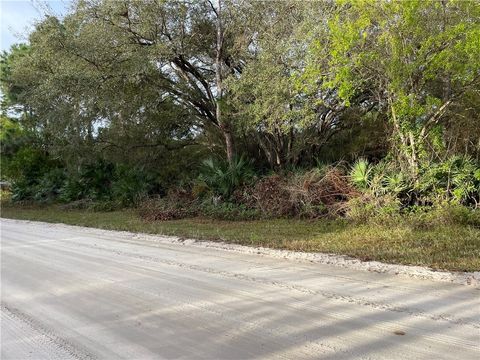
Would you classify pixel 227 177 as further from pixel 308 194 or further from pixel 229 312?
pixel 229 312

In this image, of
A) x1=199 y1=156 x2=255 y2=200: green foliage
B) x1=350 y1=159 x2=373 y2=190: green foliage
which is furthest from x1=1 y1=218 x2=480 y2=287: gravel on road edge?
x1=199 y1=156 x2=255 y2=200: green foliage

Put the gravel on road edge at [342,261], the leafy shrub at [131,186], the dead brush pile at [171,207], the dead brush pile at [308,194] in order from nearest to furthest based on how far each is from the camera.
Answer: the gravel on road edge at [342,261] → the dead brush pile at [308,194] → the dead brush pile at [171,207] → the leafy shrub at [131,186]

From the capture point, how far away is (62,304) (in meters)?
6.15

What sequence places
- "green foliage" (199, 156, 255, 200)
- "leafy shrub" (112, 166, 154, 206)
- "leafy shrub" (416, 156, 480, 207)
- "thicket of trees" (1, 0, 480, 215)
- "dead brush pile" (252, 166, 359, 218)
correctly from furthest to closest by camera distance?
1. "leafy shrub" (112, 166, 154, 206)
2. "green foliage" (199, 156, 255, 200)
3. "dead brush pile" (252, 166, 359, 218)
4. "leafy shrub" (416, 156, 480, 207)
5. "thicket of trees" (1, 0, 480, 215)

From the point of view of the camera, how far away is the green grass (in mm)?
7773

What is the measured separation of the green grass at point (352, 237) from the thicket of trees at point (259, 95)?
1738 millimetres

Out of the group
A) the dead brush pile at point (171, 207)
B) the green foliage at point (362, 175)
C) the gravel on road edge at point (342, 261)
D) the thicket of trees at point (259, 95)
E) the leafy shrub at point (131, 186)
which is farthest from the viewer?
the leafy shrub at point (131, 186)

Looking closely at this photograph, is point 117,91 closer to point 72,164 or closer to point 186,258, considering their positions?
point 72,164

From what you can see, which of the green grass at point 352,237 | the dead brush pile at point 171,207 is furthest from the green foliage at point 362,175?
the dead brush pile at point 171,207

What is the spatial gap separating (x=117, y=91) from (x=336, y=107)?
8.11 m

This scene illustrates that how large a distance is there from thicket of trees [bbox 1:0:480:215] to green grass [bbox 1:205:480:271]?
5.70 feet

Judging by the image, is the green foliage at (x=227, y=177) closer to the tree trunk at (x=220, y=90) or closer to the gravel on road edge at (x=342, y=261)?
the tree trunk at (x=220, y=90)

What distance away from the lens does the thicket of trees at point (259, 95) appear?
427 inches

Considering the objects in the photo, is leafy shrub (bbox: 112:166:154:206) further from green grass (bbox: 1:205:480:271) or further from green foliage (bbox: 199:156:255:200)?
green grass (bbox: 1:205:480:271)
